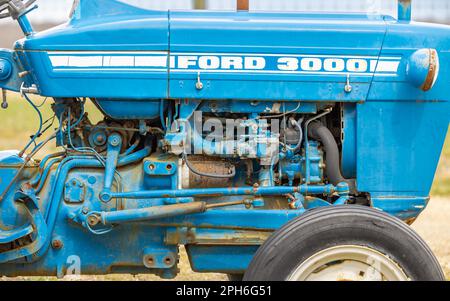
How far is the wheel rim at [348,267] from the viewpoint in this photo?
14.3 ft

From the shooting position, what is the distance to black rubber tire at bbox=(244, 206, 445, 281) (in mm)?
4316

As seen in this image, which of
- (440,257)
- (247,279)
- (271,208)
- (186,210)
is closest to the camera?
(247,279)

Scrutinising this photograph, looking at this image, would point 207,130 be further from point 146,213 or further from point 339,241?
point 339,241

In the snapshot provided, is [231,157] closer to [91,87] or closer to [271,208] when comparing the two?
[271,208]

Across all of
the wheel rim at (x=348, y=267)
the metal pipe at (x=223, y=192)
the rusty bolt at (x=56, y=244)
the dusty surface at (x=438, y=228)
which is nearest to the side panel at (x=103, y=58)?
the metal pipe at (x=223, y=192)

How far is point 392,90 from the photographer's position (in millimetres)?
4875

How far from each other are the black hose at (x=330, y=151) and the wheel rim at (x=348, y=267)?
663 millimetres

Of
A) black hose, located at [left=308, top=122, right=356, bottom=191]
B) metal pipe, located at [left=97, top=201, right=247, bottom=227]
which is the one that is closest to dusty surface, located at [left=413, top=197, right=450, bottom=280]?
black hose, located at [left=308, top=122, right=356, bottom=191]

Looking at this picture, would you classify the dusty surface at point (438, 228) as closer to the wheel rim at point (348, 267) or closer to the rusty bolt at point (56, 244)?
the wheel rim at point (348, 267)

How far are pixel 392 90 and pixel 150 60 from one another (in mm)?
1296

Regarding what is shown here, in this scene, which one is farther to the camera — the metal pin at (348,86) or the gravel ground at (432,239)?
the gravel ground at (432,239)

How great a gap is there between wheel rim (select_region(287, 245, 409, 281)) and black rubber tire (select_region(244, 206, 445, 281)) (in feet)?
0.08

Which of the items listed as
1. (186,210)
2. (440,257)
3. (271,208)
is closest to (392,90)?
(271,208)

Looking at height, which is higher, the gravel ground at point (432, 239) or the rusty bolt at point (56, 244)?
the gravel ground at point (432, 239)
